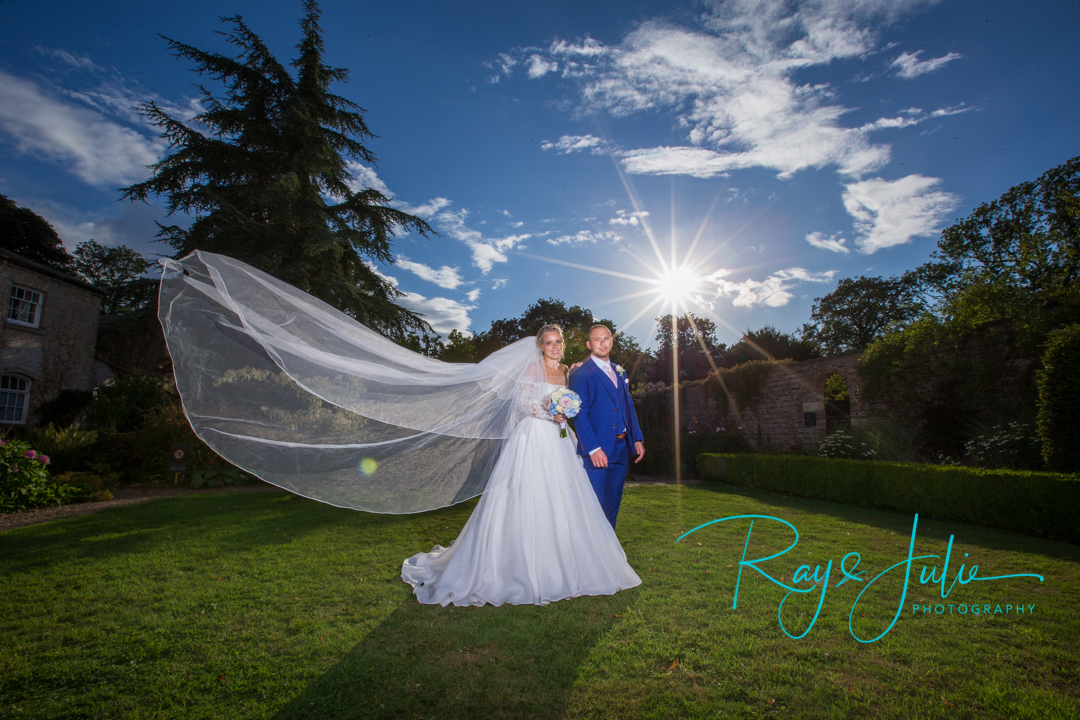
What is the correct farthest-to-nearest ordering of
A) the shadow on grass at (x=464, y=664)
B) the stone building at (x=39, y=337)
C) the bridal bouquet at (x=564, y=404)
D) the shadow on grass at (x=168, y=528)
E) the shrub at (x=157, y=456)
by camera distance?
the stone building at (x=39, y=337)
the shrub at (x=157, y=456)
the shadow on grass at (x=168, y=528)
the bridal bouquet at (x=564, y=404)
the shadow on grass at (x=464, y=664)

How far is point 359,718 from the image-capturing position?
228cm

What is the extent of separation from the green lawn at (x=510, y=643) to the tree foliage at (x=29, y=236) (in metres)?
30.5

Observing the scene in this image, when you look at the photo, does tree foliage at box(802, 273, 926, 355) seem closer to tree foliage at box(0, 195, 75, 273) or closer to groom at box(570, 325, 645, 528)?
groom at box(570, 325, 645, 528)

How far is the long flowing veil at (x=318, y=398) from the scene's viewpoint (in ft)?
11.7

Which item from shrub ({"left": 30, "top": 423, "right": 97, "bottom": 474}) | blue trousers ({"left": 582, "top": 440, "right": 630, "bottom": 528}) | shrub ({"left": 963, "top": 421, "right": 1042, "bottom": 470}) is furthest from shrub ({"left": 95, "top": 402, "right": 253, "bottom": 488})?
shrub ({"left": 963, "top": 421, "right": 1042, "bottom": 470})

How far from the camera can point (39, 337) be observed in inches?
696

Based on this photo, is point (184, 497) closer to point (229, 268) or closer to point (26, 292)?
point (229, 268)

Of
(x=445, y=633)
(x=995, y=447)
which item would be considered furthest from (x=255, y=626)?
(x=995, y=447)

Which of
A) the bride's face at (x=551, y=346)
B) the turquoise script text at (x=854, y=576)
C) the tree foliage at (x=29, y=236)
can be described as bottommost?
the turquoise script text at (x=854, y=576)

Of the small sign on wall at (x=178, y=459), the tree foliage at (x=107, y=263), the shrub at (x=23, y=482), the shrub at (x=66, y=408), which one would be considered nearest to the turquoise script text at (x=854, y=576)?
the shrub at (x=23, y=482)

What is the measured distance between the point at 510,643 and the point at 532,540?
0.96 m

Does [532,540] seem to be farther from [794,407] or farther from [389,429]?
[794,407]

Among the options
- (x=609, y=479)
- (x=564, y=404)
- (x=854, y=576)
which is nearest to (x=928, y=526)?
(x=854, y=576)

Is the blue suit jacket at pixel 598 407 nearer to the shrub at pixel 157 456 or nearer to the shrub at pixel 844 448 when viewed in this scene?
the shrub at pixel 844 448
